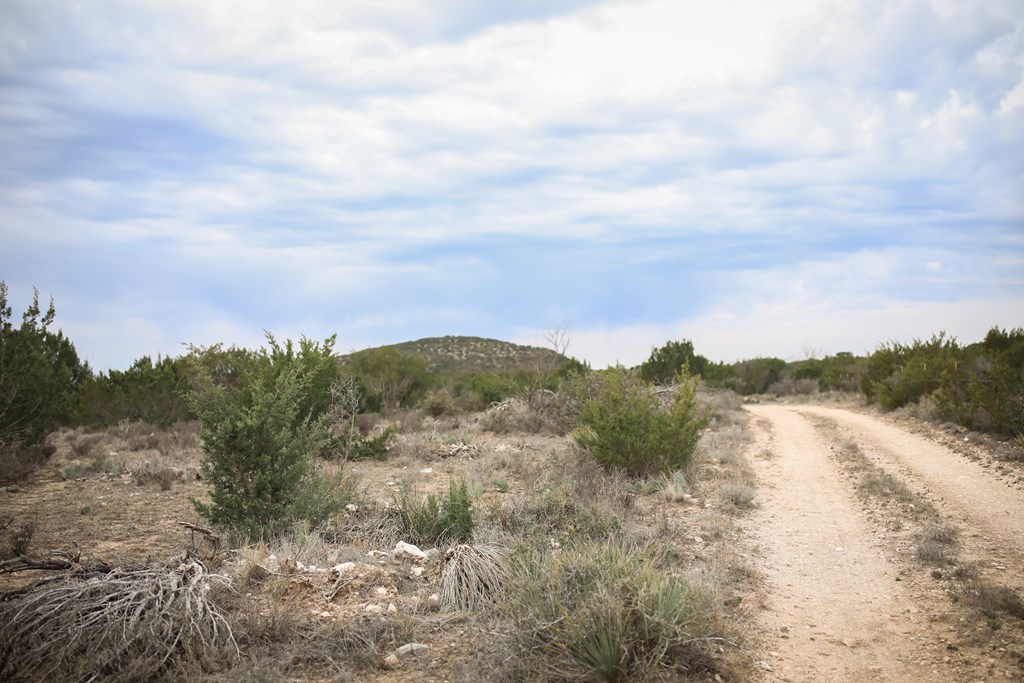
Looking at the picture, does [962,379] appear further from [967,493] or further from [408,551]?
[408,551]

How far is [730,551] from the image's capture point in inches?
314

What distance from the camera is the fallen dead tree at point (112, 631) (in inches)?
185

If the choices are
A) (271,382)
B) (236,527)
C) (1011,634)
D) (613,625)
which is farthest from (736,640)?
(271,382)

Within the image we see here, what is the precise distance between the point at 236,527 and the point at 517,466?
6.01 meters

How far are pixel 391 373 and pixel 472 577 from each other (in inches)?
980

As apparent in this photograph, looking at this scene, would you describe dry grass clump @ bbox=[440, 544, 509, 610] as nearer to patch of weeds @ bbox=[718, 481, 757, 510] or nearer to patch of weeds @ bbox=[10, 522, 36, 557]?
patch of weeds @ bbox=[10, 522, 36, 557]

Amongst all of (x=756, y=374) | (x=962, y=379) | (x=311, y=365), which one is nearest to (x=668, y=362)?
(x=756, y=374)

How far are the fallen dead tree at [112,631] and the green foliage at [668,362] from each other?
29382 mm

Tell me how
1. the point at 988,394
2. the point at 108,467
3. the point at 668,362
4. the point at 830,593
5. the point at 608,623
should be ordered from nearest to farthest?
the point at 608,623 → the point at 830,593 → the point at 108,467 → the point at 988,394 → the point at 668,362

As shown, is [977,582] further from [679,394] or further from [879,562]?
[679,394]

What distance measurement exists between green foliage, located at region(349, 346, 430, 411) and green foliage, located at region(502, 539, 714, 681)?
74.6ft

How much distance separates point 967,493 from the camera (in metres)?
10.5

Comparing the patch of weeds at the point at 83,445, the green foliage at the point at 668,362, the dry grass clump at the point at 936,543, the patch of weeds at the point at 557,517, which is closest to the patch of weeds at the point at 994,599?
the dry grass clump at the point at 936,543

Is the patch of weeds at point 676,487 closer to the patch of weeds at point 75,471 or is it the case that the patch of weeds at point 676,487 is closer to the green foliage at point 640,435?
the green foliage at point 640,435
